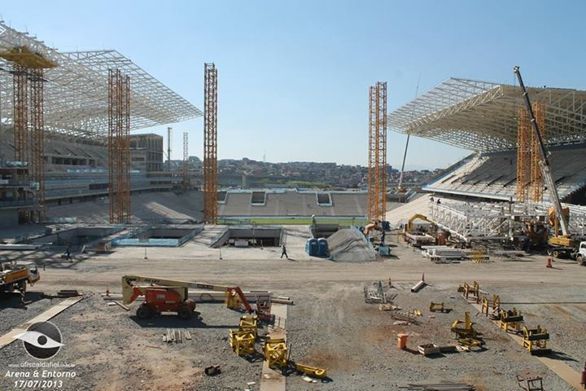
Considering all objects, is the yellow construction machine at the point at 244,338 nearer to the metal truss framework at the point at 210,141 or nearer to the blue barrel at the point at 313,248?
the blue barrel at the point at 313,248

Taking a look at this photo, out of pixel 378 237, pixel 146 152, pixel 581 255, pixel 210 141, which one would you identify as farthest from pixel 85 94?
pixel 581 255

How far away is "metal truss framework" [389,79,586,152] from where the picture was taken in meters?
49.8

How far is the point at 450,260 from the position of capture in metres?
32.6

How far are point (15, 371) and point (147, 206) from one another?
224 feet

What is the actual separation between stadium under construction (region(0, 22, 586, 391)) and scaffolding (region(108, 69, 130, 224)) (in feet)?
1.12

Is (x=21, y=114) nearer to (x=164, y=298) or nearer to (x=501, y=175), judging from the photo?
(x=164, y=298)

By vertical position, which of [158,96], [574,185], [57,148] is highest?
[158,96]

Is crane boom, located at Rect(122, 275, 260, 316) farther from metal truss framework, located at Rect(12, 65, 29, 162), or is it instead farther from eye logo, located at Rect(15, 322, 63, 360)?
metal truss framework, located at Rect(12, 65, 29, 162)

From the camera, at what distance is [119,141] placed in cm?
5912

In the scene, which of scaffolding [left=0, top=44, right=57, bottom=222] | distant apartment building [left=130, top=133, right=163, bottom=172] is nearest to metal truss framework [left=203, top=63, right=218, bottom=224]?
scaffolding [left=0, top=44, right=57, bottom=222]

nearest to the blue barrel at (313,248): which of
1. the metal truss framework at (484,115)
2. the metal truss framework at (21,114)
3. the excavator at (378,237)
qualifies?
the excavator at (378,237)

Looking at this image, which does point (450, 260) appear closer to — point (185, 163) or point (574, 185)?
point (574, 185)

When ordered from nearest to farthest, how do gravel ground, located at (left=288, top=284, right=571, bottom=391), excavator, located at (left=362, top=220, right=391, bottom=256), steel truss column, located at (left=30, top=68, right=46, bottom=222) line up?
gravel ground, located at (left=288, top=284, right=571, bottom=391) < excavator, located at (left=362, top=220, right=391, bottom=256) < steel truss column, located at (left=30, top=68, right=46, bottom=222)

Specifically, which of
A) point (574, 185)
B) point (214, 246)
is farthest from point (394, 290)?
point (574, 185)
